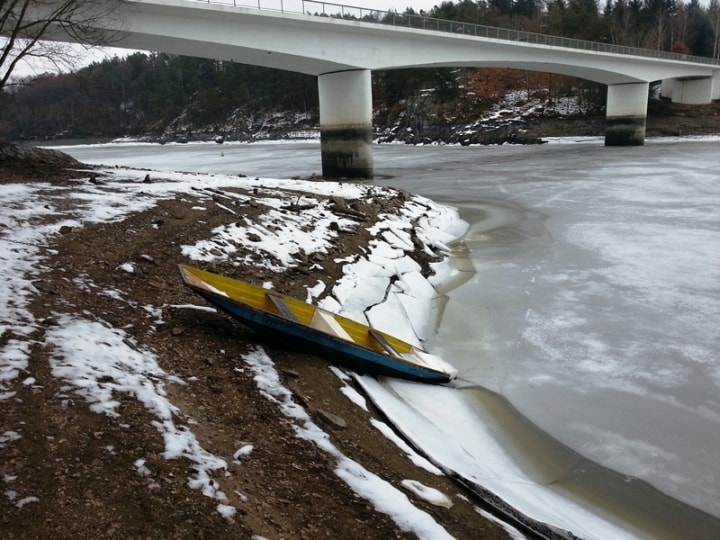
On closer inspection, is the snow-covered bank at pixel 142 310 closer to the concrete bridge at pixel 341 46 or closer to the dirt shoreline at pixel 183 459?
the dirt shoreline at pixel 183 459

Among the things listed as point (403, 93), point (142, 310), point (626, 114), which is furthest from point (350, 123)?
point (403, 93)

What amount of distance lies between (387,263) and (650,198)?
12192mm

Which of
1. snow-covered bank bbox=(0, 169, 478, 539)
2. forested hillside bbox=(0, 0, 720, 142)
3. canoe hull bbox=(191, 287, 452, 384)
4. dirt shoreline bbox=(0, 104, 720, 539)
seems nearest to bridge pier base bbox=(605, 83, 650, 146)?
forested hillside bbox=(0, 0, 720, 142)

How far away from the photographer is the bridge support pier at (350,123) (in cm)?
2839

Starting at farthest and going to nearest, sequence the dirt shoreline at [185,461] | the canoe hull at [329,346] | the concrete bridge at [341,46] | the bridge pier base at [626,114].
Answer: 1. the bridge pier base at [626,114]
2. the concrete bridge at [341,46]
3. the canoe hull at [329,346]
4. the dirt shoreline at [185,461]

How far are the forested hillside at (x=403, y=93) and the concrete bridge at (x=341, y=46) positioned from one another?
20.6 metres

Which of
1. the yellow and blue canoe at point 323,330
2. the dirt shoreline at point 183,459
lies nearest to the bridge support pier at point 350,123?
the yellow and blue canoe at point 323,330

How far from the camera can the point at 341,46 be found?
26.4 m

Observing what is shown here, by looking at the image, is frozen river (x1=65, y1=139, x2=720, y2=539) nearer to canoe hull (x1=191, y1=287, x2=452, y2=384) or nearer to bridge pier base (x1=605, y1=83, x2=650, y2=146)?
canoe hull (x1=191, y1=287, x2=452, y2=384)

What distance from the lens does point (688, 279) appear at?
928 cm

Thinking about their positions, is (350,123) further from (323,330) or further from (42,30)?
(323,330)

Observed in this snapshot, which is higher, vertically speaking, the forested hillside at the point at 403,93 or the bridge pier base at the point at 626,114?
the forested hillside at the point at 403,93

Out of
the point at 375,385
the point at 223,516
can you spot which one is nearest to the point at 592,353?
the point at 375,385

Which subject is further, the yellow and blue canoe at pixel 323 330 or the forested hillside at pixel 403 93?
the forested hillside at pixel 403 93
